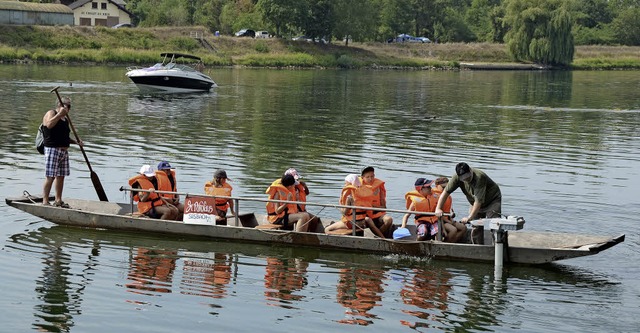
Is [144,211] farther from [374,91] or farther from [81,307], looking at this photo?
[374,91]

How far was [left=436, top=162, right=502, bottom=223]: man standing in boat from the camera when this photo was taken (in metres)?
18.0

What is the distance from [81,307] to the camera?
15766 mm

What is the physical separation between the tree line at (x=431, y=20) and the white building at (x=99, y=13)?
160 inches

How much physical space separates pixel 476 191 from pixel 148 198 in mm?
6447

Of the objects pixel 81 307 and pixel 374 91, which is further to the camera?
pixel 374 91

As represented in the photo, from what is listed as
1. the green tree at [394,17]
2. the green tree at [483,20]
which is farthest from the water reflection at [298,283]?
the green tree at [483,20]

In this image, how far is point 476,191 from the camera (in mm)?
18266

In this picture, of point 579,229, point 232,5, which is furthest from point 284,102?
point 232,5

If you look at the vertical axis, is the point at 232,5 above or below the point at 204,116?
above

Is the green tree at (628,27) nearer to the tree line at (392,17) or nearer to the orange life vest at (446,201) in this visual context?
the tree line at (392,17)

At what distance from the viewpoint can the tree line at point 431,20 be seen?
340 ft

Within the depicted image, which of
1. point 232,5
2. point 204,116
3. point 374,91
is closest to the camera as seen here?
point 204,116

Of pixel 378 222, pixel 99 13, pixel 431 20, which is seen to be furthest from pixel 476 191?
pixel 431 20

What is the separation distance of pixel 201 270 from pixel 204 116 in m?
28.1
